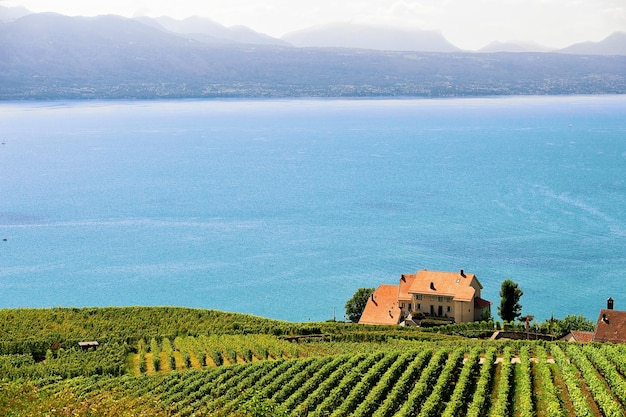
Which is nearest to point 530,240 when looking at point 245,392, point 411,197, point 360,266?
point 360,266

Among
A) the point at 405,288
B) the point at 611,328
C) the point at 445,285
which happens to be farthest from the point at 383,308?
the point at 611,328

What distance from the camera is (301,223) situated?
87.2 metres

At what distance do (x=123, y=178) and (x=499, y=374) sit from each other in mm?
94942

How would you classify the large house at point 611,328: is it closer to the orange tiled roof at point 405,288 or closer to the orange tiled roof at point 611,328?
the orange tiled roof at point 611,328

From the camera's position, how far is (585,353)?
3253 cm

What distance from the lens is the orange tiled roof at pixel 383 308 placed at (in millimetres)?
50750

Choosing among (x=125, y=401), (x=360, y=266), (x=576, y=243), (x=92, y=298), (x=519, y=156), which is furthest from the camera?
(x=519, y=156)

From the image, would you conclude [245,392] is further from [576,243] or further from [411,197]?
[411,197]

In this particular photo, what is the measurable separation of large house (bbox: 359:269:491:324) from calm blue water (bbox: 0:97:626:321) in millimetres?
8754

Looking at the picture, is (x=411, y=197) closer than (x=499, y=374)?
No

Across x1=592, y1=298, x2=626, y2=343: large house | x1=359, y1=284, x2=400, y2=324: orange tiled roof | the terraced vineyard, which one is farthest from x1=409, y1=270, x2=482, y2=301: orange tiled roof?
the terraced vineyard

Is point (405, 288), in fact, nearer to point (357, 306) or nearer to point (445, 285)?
point (445, 285)

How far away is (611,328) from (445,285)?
11.7 meters

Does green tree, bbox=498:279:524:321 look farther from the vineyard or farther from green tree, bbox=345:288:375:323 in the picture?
the vineyard
